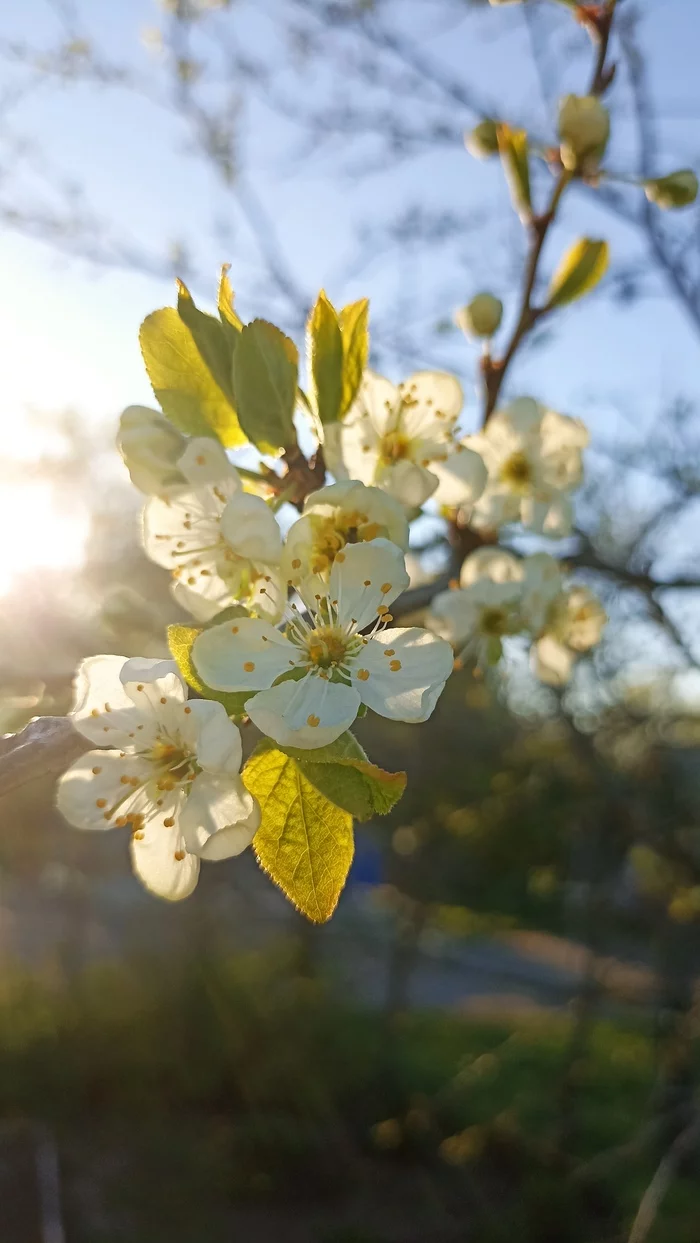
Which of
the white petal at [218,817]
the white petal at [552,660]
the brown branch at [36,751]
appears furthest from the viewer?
the white petal at [552,660]

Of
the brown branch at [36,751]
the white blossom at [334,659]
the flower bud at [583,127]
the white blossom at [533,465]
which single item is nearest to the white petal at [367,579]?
the white blossom at [334,659]

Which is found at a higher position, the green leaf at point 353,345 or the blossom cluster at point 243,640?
the green leaf at point 353,345

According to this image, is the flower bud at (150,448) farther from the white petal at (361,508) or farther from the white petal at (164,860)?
the white petal at (164,860)

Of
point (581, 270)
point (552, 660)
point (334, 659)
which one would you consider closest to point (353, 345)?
point (334, 659)

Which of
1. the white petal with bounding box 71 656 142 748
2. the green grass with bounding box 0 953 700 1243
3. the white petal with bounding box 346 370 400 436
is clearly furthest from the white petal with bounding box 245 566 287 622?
the green grass with bounding box 0 953 700 1243

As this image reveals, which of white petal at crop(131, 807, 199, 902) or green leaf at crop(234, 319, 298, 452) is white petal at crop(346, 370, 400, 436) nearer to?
green leaf at crop(234, 319, 298, 452)

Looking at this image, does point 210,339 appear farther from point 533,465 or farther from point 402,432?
point 533,465

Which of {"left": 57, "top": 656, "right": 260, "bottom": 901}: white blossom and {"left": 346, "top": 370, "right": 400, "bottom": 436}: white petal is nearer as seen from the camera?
{"left": 57, "top": 656, "right": 260, "bottom": 901}: white blossom

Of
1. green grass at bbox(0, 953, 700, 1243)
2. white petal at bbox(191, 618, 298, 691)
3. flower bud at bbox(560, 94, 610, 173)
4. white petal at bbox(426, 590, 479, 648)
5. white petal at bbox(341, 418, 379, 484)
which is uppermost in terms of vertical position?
flower bud at bbox(560, 94, 610, 173)
